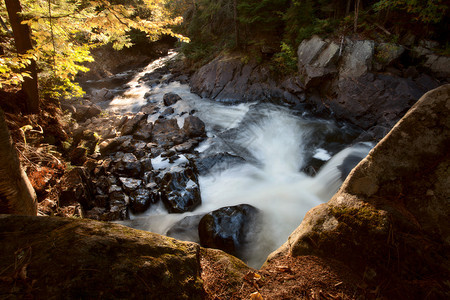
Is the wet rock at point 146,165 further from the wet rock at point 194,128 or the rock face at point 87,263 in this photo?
Answer: the rock face at point 87,263

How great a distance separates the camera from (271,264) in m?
2.25

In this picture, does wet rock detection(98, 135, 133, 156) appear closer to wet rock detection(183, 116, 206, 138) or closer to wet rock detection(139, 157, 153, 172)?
wet rock detection(139, 157, 153, 172)

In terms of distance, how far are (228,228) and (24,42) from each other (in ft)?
23.3

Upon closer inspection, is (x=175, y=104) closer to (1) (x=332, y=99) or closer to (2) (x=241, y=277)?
(1) (x=332, y=99)

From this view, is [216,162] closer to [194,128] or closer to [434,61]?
[194,128]

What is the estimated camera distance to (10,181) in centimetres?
222

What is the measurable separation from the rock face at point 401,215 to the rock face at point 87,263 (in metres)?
1.51

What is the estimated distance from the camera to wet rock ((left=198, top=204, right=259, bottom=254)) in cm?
423

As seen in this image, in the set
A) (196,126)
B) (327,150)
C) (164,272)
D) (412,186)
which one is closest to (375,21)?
(327,150)

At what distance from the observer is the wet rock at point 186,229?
4652 mm

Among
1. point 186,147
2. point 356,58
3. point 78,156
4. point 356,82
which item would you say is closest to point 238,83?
point 356,58

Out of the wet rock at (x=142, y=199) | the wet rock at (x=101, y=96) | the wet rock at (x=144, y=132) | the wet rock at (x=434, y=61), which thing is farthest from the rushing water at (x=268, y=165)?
the wet rock at (x=101, y=96)

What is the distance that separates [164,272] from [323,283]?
1482 millimetres

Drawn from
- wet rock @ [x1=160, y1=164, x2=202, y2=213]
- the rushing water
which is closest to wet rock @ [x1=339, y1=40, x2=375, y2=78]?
the rushing water
